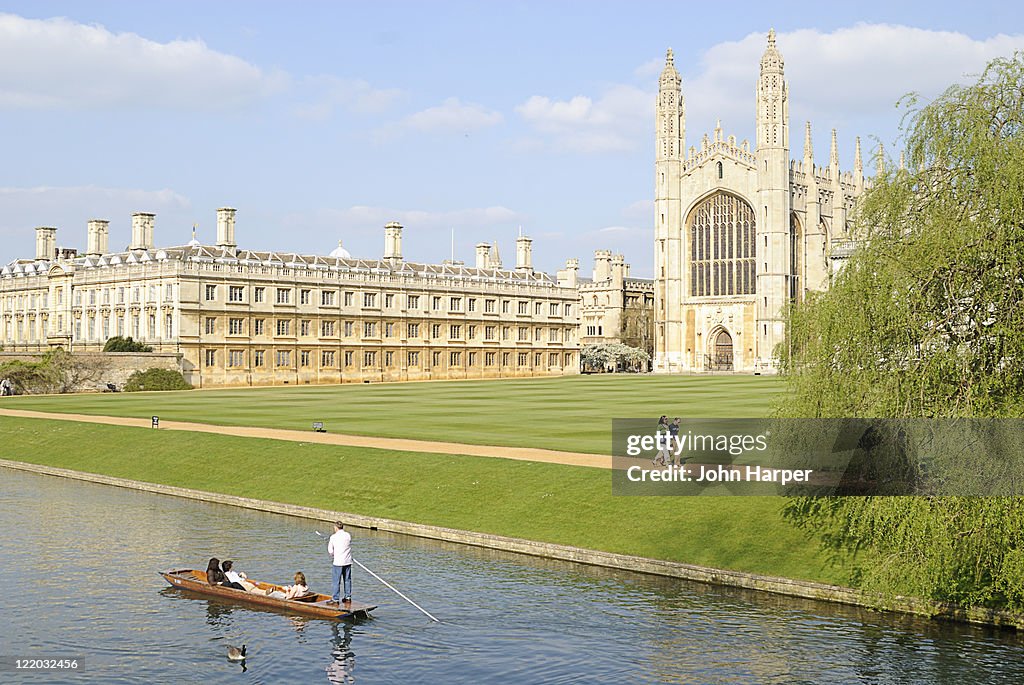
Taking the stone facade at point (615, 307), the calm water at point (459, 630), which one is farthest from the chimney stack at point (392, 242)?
the calm water at point (459, 630)

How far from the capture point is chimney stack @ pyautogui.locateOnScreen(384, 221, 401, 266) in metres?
101

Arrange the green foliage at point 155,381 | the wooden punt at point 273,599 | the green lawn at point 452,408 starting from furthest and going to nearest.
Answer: the green foliage at point 155,381 → the green lawn at point 452,408 → the wooden punt at point 273,599

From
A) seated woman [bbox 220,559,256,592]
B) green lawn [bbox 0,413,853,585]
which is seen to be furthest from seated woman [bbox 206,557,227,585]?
green lawn [bbox 0,413,853,585]

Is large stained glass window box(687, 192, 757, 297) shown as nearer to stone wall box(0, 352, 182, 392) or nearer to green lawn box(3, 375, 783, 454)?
green lawn box(3, 375, 783, 454)

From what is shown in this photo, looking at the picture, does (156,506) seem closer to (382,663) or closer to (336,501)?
(336,501)

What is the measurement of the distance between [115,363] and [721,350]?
69897 millimetres

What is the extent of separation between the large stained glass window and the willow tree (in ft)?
333

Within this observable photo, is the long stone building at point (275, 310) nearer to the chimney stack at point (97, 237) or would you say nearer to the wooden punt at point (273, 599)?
the chimney stack at point (97, 237)

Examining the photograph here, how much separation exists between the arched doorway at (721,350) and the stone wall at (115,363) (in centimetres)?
6532

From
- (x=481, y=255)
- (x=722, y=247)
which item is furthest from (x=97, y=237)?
(x=722, y=247)

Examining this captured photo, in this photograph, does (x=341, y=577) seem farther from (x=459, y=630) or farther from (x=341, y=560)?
(x=459, y=630)

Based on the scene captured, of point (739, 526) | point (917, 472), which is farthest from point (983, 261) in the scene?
point (739, 526)

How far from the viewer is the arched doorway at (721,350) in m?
121

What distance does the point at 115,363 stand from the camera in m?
72.8
